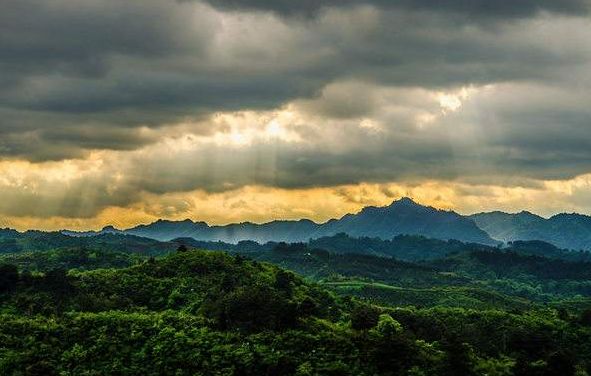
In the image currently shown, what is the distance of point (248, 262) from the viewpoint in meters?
131

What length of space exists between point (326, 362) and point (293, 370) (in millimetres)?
3711

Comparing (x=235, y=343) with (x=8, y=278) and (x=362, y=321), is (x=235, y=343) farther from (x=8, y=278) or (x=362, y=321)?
(x=8, y=278)

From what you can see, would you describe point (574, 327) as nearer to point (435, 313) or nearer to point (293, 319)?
point (435, 313)

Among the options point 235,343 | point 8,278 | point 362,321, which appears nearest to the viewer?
point 235,343

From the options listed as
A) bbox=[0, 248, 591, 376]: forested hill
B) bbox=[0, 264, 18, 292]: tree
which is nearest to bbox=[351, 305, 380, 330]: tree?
bbox=[0, 248, 591, 376]: forested hill

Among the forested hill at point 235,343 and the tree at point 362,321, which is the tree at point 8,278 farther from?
the tree at point 362,321

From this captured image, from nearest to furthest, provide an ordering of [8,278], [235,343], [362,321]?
1. [235,343]
2. [362,321]
3. [8,278]

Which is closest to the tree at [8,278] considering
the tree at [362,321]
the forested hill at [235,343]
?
the forested hill at [235,343]

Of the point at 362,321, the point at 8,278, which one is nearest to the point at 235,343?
the point at 362,321

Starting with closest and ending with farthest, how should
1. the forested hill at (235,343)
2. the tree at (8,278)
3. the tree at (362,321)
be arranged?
the forested hill at (235,343)
the tree at (362,321)
the tree at (8,278)

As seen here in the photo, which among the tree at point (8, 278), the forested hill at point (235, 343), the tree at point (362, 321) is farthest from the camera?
the tree at point (8, 278)

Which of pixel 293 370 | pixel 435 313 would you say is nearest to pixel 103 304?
pixel 293 370

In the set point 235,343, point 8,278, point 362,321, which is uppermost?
point 8,278

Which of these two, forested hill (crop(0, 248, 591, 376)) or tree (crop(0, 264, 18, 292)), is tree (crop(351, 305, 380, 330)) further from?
tree (crop(0, 264, 18, 292))
